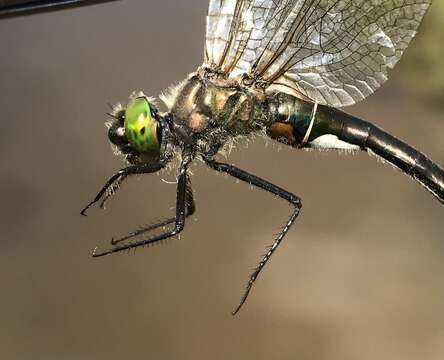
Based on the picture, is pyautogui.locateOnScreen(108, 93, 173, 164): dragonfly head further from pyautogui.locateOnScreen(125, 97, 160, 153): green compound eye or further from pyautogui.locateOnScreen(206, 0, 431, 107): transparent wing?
pyautogui.locateOnScreen(206, 0, 431, 107): transparent wing

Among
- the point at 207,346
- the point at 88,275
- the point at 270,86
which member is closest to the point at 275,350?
the point at 207,346

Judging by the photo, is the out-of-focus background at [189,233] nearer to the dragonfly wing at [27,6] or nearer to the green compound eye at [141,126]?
the green compound eye at [141,126]

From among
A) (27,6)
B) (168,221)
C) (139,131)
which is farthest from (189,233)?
(27,6)

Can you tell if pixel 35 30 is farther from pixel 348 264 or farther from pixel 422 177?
pixel 422 177

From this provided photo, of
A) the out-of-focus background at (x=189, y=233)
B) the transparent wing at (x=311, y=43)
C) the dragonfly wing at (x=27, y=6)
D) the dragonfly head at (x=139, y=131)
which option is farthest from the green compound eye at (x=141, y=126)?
the out-of-focus background at (x=189, y=233)

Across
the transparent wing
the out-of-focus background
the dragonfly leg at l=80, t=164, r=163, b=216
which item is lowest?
the out-of-focus background

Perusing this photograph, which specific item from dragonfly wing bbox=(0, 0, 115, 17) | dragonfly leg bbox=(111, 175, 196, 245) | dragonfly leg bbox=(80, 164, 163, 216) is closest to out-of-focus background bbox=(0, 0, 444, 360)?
dragonfly leg bbox=(111, 175, 196, 245)

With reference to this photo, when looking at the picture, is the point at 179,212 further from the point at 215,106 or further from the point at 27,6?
the point at 27,6
